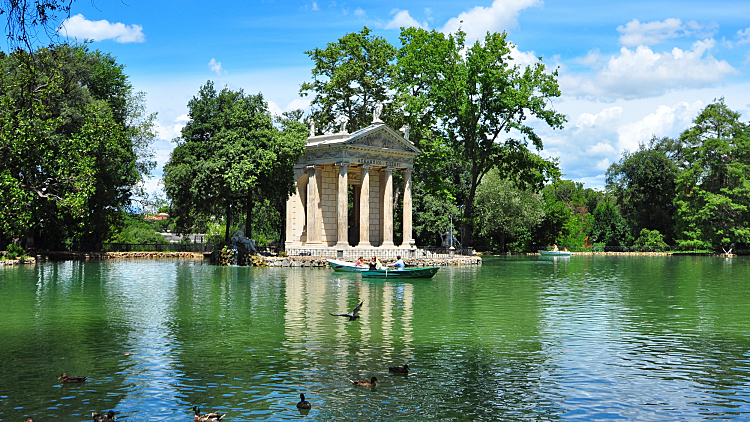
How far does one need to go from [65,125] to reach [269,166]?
1836cm

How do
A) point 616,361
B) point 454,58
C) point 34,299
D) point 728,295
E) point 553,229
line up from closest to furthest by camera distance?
point 616,361 < point 34,299 < point 728,295 < point 454,58 < point 553,229

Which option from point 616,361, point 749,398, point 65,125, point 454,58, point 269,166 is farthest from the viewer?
point 454,58

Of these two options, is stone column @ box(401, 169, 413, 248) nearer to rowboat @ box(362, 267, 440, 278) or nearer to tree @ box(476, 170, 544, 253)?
rowboat @ box(362, 267, 440, 278)

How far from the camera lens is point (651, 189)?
317 feet

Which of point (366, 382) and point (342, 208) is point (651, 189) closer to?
point (342, 208)

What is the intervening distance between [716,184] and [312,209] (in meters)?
54.9

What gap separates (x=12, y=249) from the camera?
2104 inches

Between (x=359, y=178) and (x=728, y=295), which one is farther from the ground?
(x=359, y=178)

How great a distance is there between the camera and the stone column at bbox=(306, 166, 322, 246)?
184 feet

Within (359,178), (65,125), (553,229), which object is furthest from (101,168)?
(553,229)

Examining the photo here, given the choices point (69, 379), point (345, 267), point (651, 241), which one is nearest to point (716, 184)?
point (651, 241)

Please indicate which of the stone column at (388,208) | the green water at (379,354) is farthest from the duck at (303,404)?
the stone column at (388,208)

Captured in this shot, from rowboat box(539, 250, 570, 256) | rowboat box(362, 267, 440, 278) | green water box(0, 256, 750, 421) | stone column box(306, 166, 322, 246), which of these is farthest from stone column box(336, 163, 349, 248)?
rowboat box(539, 250, 570, 256)

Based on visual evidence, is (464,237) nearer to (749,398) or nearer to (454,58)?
(454,58)
